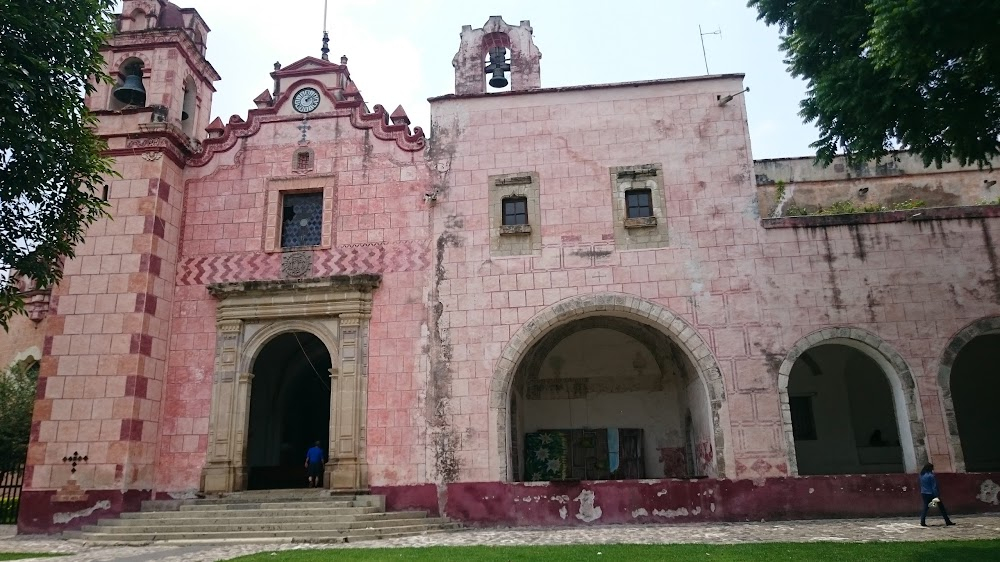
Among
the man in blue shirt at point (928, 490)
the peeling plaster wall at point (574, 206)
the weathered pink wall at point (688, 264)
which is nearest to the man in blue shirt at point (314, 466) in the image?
the weathered pink wall at point (688, 264)

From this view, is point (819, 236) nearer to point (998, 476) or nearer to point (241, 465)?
point (998, 476)

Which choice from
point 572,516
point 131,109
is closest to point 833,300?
point 572,516

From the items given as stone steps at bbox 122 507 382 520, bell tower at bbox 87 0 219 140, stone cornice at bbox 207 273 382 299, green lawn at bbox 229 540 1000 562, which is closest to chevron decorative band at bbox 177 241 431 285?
stone cornice at bbox 207 273 382 299

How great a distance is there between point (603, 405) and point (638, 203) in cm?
560

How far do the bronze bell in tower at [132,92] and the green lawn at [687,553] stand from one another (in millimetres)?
11886

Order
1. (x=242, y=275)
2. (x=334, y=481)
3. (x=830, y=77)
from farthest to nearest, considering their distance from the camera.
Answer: (x=242, y=275) < (x=334, y=481) < (x=830, y=77)

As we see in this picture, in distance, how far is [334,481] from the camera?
15.1m

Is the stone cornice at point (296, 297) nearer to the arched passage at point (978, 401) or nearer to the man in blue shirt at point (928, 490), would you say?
the man in blue shirt at point (928, 490)

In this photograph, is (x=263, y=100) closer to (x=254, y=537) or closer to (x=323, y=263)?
(x=323, y=263)

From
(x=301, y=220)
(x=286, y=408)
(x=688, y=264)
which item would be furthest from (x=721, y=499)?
(x=286, y=408)

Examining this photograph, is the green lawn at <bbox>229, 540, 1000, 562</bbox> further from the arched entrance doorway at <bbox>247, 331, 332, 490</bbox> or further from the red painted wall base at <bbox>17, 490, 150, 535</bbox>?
the arched entrance doorway at <bbox>247, 331, 332, 490</bbox>

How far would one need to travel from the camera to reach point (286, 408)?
65.3ft

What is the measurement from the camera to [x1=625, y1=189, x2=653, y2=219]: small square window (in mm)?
16328

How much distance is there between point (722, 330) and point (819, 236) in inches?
117
